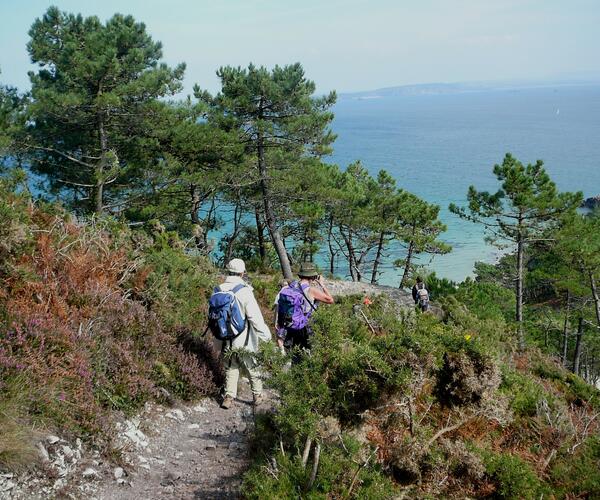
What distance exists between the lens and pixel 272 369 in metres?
4.04

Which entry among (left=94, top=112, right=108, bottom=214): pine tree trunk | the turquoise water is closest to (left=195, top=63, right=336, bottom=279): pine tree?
(left=94, top=112, right=108, bottom=214): pine tree trunk

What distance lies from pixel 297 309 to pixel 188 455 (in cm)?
191

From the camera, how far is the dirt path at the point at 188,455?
3.98 meters

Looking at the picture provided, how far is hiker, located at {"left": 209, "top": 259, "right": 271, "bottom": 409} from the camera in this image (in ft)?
18.1

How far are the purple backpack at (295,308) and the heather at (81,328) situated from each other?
1.10 metres

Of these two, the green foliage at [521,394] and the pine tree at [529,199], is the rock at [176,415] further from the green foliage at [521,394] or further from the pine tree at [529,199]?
the pine tree at [529,199]

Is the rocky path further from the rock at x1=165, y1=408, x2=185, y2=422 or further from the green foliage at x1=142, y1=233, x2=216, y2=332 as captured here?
the green foliage at x1=142, y1=233, x2=216, y2=332

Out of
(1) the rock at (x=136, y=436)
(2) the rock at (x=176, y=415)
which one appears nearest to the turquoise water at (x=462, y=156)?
(2) the rock at (x=176, y=415)

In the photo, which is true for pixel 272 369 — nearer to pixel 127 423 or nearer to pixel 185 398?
pixel 127 423

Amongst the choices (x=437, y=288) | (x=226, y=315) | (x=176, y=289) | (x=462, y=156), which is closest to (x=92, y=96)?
(x=176, y=289)

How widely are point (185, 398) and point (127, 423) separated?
37.8 inches

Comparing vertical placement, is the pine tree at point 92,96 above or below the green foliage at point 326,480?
above

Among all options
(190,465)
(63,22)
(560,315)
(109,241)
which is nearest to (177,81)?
(63,22)

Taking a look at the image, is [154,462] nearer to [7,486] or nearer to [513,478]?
[7,486]
